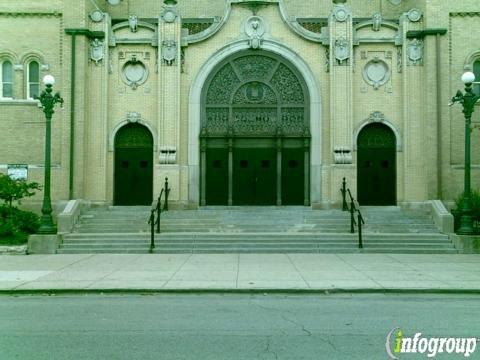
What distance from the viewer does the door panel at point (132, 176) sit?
2441 cm

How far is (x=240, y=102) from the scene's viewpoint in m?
24.5

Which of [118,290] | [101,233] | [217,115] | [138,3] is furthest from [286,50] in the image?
[118,290]

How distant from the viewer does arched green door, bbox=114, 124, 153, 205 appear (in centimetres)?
2441

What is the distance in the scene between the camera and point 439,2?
23359 mm

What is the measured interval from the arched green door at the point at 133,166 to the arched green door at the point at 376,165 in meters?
8.46

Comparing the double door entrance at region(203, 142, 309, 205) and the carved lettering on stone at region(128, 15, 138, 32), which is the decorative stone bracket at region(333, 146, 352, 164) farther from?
the carved lettering on stone at region(128, 15, 138, 32)

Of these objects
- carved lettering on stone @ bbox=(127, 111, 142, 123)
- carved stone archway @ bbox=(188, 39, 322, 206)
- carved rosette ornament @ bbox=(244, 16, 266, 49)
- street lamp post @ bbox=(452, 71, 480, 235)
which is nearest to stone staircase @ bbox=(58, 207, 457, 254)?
street lamp post @ bbox=(452, 71, 480, 235)

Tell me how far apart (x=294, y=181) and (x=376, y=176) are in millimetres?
3288

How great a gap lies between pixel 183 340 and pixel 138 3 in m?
22.7

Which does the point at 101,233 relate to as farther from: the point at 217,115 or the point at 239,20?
the point at 239,20

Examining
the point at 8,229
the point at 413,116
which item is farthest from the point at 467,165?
the point at 8,229

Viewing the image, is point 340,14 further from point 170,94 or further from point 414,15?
point 170,94

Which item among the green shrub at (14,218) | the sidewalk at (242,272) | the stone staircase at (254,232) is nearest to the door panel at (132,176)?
the stone staircase at (254,232)

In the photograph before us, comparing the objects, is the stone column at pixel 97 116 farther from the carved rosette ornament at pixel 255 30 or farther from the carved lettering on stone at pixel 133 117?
the carved rosette ornament at pixel 255 30
